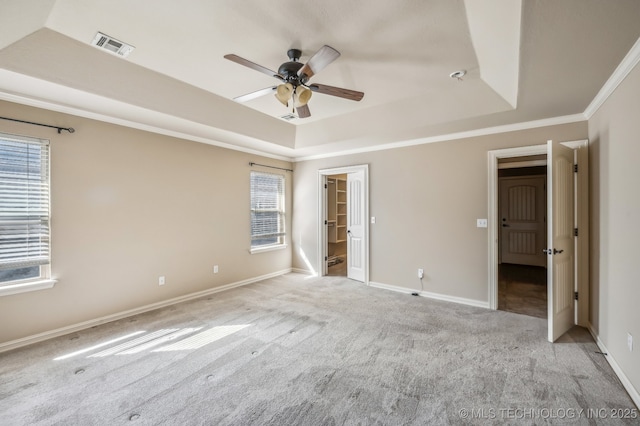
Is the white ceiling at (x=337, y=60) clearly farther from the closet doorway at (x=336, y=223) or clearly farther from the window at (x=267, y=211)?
the closet doorway at (x=336, y=223)

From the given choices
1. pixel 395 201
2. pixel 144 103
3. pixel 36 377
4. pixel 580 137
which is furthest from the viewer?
pixel 395 201

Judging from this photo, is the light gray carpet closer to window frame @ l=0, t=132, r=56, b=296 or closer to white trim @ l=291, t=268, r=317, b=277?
window frame @ l=0, t=132, r=56, b=296

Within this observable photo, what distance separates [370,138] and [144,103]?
2.97 m

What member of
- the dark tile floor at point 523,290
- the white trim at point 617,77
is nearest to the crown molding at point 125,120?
the white trim at point 617,77

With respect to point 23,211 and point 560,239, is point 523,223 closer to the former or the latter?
point 560,239

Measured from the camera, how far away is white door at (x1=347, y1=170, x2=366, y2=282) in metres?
5.14

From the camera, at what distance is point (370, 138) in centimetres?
435

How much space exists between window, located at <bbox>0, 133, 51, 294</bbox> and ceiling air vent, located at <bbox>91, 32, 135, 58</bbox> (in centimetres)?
135

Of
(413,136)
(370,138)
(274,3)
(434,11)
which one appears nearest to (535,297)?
(413,136)

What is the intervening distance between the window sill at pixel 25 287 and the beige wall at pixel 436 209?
168 inches

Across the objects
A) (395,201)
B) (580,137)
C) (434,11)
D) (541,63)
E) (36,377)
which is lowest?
(36,377)

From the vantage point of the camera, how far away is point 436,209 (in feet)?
14.1

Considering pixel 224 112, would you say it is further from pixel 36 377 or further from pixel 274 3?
pixel 36 377

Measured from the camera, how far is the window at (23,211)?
2.77 metres
